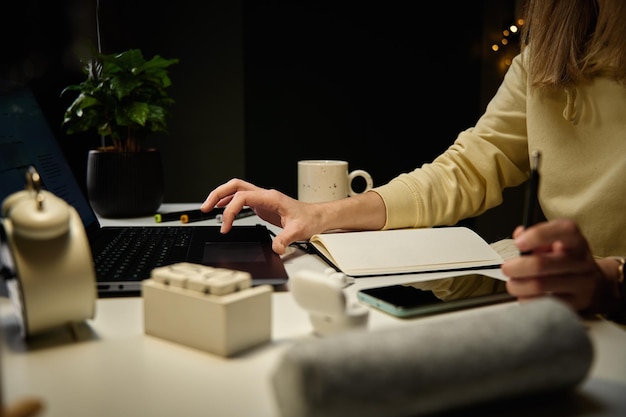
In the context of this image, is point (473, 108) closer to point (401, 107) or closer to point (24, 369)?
point (401, 107)

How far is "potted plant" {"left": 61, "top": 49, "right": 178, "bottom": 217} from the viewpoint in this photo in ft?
4.24

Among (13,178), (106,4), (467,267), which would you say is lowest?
(467,267)

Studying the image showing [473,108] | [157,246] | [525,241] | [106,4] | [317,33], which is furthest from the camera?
[473,108]

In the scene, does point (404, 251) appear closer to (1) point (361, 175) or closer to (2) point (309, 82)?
(1) point (361, 175)

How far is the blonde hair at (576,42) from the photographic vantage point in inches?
39.4

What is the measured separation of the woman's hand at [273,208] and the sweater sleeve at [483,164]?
0.22 metres

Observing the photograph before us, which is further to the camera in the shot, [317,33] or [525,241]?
[317,33]

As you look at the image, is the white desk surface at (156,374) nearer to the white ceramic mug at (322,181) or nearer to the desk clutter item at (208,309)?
the desk clutter item at (208,309)

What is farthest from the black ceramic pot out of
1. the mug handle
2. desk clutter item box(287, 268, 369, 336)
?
desk clutter item box(287, 268, 369, 336)

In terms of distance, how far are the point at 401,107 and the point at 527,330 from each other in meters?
2.16

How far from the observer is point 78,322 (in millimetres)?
578

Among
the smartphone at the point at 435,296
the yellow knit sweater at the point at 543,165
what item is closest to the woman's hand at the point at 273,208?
the yellow knit sweater at the point at 543,165

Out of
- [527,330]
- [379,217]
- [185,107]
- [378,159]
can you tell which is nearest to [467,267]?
[379,217]

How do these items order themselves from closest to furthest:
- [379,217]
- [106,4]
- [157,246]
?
[157,246]
[379,217]
[106,4]
